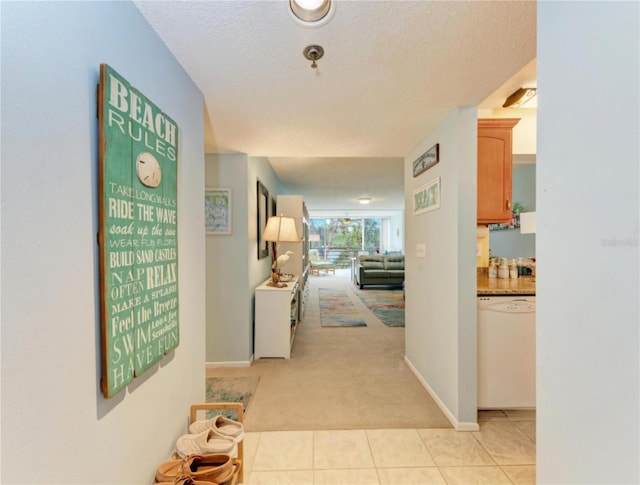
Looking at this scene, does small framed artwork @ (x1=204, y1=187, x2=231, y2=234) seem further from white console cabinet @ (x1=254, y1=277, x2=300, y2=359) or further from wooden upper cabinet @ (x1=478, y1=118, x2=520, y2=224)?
wooden upper cabinet @ (x1=478, y1=118, x2=520, y2=224)

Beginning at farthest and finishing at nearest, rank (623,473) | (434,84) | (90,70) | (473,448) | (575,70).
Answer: (473,448) < (434,84) < (90,70) < (575,70) < (623,473)

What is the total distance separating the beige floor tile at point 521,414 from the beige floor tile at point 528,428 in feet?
0.11

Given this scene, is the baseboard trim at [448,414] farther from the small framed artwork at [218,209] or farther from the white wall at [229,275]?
the small framed artwork at [218,209]

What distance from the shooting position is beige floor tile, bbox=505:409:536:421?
206 centimetres

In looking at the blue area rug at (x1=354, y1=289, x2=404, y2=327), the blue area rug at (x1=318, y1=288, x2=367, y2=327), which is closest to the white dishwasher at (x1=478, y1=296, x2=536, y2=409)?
the blue area rug at (x1=354, y1=289, x2=404, y2=327)

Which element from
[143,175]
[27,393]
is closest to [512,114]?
[143,175]

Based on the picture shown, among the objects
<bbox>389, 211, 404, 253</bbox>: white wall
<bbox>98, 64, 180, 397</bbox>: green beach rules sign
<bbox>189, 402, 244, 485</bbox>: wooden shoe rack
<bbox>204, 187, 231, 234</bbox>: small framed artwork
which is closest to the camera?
<bbox>98, 64, 180, 397</bbox>: green beach rules sign

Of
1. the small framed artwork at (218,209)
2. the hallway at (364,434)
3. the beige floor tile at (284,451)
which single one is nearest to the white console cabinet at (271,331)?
the hallway at (364,434)

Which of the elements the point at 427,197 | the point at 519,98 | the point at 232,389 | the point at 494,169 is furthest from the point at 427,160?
the point at 232,389

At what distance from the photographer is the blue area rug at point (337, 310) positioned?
174 inches

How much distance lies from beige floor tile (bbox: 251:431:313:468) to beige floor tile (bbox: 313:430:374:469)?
5 cm

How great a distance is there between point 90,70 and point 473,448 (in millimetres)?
2630

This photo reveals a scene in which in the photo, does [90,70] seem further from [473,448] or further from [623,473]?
[473,448]

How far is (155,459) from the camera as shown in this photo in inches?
46.1
